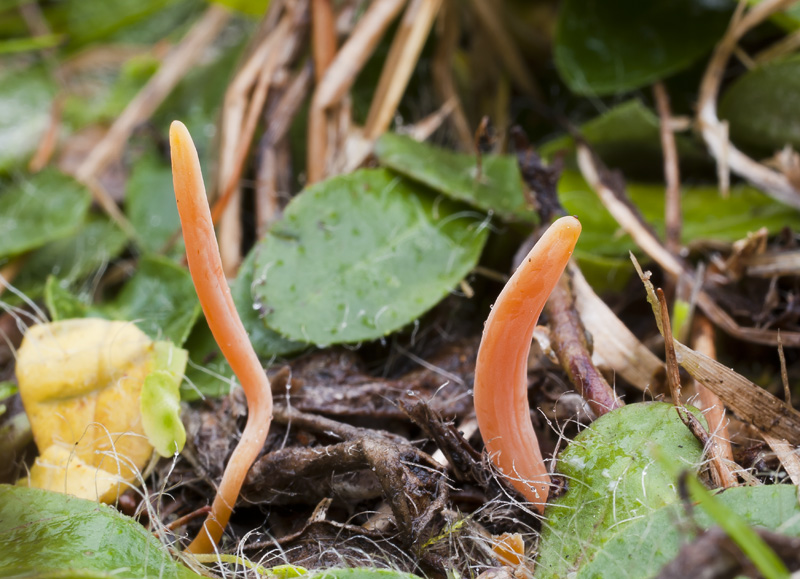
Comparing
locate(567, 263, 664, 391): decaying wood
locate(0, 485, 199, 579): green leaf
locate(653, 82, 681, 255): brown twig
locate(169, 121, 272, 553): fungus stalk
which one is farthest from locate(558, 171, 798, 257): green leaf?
locate(0, 485, 199, 579): green leaf

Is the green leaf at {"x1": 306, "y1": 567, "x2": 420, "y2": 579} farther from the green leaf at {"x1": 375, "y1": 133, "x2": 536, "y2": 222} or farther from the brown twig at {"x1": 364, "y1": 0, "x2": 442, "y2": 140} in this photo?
the brown twig at {"x1": 364, "y1": 0, "x2": 442, "y2": 140}

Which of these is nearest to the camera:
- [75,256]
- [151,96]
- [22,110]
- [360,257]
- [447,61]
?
[360,257]

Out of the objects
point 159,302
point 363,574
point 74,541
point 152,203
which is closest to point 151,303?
point 159,302

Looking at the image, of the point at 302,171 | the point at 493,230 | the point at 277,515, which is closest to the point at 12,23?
the point at 302,171

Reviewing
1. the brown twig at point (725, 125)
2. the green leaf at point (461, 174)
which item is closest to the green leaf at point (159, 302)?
the green leaf at point (461, 174)

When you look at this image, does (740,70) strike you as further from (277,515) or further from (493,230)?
(277,515)

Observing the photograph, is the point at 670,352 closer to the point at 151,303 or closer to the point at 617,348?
the point at 617,348
